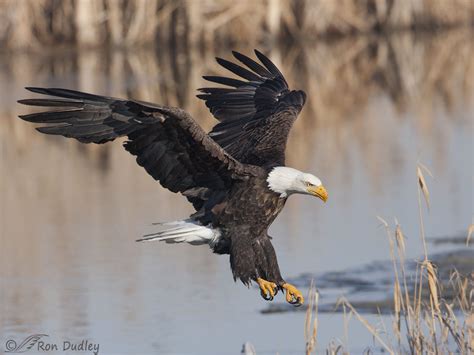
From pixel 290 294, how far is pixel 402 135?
869cm

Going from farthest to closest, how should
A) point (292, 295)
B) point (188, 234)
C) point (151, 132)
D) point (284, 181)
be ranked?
point (292, 295) → point (188, 234) → point (284, 181) → point (151, 132)

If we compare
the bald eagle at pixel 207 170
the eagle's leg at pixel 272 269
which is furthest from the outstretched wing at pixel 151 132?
the eagle's leg at pixel 272 269

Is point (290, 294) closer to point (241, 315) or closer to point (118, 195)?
point (241, 315)

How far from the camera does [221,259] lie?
962 cm

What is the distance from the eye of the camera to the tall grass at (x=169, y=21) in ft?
82.1

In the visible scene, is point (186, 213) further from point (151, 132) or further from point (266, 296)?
point (151, 132)

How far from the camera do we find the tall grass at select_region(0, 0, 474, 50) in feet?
82.1

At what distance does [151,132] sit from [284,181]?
693mm

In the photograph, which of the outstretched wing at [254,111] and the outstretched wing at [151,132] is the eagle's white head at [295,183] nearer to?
the outstretched wing at [151,132]

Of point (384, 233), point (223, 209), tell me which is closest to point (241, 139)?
point (223, 209)

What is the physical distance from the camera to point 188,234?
21.9ft
